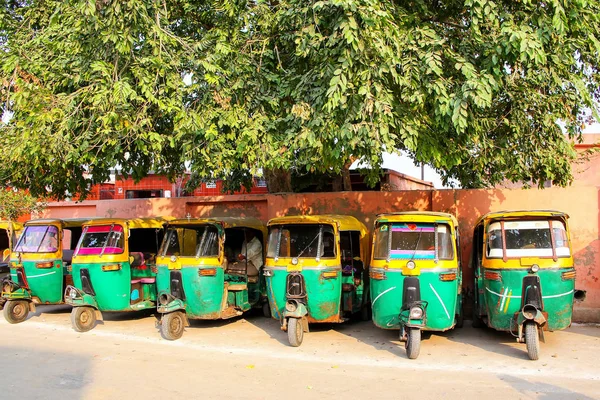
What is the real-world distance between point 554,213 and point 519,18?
116 inches

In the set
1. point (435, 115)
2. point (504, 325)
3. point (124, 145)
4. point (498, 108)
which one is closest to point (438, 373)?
point (504, 325)

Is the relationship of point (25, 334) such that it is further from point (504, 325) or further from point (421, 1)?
point (421, 1)

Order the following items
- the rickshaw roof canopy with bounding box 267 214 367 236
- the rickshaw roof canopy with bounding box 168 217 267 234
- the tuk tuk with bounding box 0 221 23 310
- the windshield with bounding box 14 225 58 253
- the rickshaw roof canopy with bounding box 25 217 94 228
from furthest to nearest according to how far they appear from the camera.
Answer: the tuk tuk with bounding box 0 221 23 310
the rickshaw roof canopy with bounding box 25 217 94 228
the windshield with bounding box 14 225 58 253
the rickshaw roof canopy with bounding box 168 217 267 234
the rickshaw roof canopy with bounding box 267 214 367 236

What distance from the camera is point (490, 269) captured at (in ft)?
26.3

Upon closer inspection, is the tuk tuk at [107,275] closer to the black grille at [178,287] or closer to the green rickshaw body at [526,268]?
the black grille at [178,287]

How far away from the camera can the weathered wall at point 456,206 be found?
401 inches

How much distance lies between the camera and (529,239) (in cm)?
804

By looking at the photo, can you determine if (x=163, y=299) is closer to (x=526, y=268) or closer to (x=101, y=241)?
(x=101, y=241)

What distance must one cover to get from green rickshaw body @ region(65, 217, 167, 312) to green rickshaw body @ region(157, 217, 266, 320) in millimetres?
908

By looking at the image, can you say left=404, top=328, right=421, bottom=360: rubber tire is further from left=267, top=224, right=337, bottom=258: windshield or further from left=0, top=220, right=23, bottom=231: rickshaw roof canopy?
left=0, top=220, right=23, bottom=231: rickshaw roof canopy

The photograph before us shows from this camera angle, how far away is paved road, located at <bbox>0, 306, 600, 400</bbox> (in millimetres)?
6230

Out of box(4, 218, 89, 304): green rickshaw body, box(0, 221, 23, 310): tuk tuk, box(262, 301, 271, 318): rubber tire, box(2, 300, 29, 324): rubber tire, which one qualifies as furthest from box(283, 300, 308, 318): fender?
box(0, 221, 23, 310): tuk tuk

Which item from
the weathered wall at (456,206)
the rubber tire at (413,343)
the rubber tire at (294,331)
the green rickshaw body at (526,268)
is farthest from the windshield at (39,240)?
the green rickshaw body at (526,268)

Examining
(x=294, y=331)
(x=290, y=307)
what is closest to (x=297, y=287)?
(x=290, y=307)
